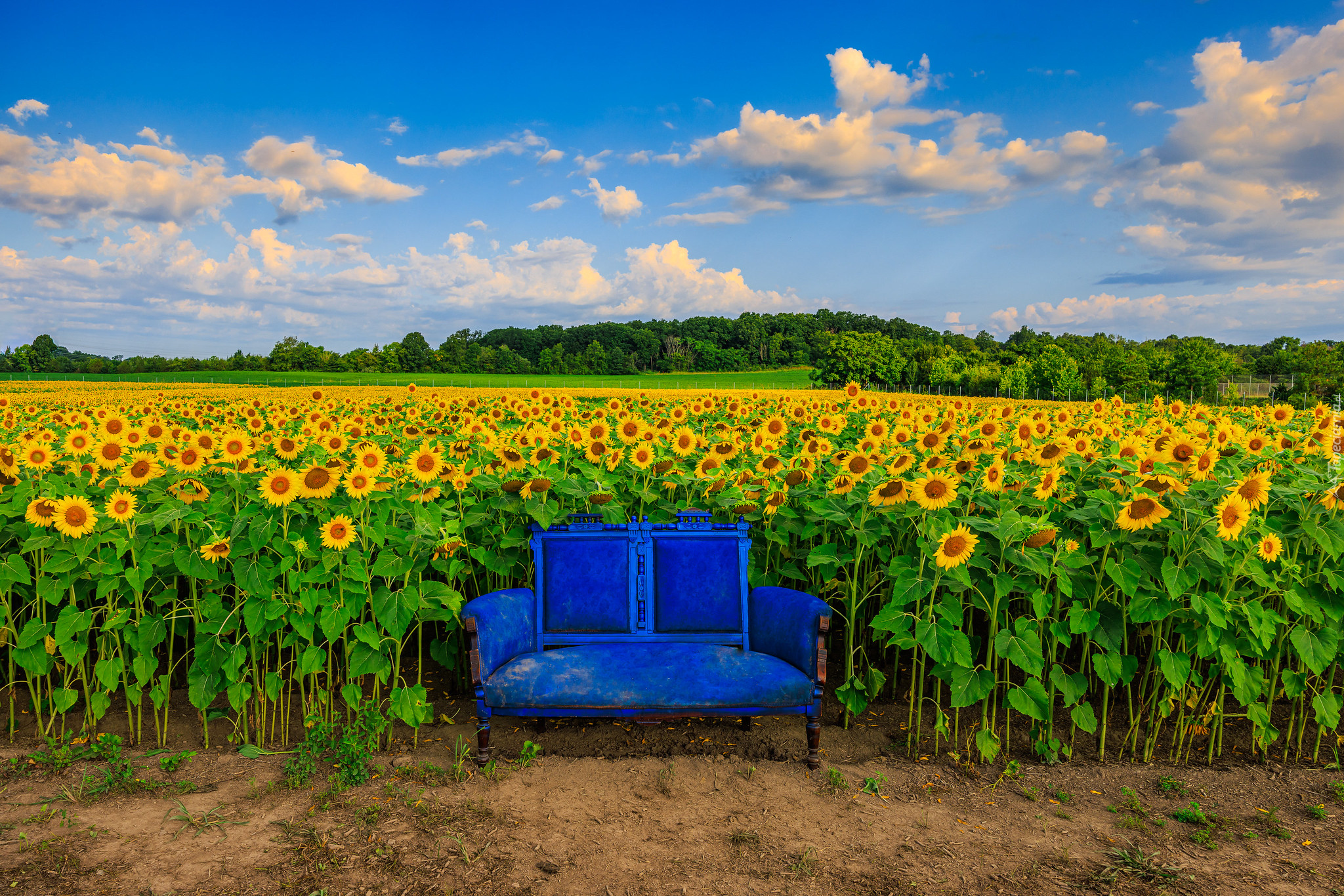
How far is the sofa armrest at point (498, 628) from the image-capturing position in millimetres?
3834

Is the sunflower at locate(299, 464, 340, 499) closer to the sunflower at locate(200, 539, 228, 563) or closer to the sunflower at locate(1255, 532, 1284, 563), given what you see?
the sunflower at locate(200, 539, 228, 563)

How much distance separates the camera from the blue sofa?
3.87 metres

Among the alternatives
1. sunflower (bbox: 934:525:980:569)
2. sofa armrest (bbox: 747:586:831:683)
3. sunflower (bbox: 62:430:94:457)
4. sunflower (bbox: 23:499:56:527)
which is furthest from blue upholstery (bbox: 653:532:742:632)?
sunflower (bbox: 62:430:94:457)

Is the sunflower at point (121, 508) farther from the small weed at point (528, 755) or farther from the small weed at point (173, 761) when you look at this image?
the small weed at point (528, 755)

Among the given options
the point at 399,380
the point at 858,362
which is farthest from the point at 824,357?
the point at 399,380

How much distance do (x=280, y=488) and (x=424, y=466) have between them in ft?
2.86

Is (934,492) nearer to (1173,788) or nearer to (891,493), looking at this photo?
(891,493)

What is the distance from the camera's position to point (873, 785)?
12.5 ft

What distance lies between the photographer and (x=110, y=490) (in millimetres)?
4316

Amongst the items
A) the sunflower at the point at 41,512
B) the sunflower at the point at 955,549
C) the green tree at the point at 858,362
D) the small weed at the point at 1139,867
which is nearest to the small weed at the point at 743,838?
the small weed at the point at 1139,867

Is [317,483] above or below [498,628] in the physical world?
above

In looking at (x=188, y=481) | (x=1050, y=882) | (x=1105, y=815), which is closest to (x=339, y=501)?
(x=188, y=481)

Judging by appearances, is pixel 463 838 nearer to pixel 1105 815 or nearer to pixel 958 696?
pixel 958 696

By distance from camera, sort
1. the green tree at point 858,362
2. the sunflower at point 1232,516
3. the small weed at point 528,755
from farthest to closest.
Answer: the green tree at point 858,362, the small weed at point 528,755, the sunflower at point 1232,516
